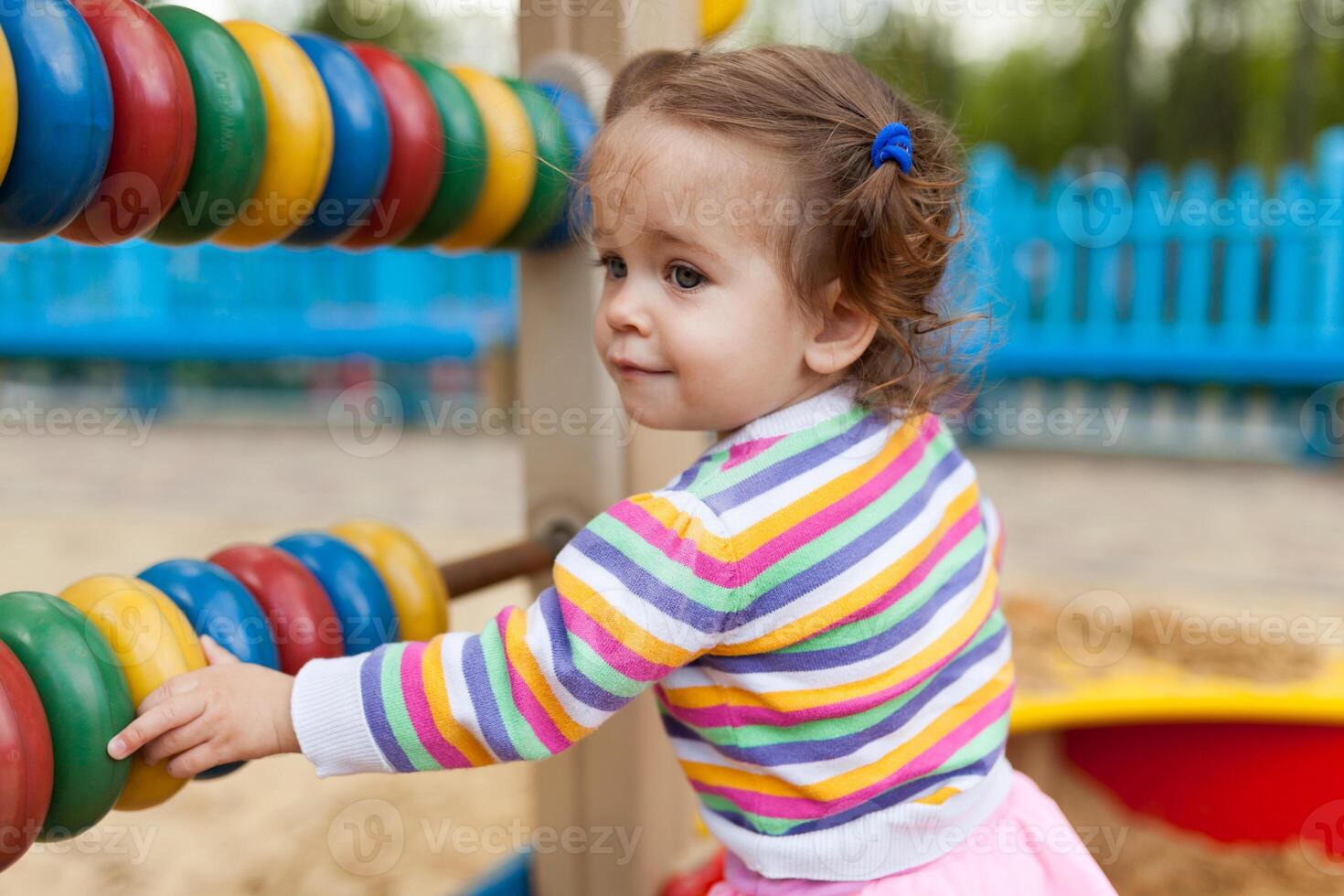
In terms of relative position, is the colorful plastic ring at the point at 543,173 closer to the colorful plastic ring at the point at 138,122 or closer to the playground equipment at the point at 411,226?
the playground equipment at the point at 411,226

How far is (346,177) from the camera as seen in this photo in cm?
108

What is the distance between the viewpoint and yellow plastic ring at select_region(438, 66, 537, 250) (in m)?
1.20

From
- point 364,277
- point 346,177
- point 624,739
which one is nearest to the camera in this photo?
point 346,177

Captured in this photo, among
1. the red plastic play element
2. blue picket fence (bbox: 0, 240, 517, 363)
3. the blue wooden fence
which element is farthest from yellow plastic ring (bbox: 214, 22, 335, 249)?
blue picket fence (bbox: 0, 240, 517, 363)

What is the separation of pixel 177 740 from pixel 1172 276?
17.5ft

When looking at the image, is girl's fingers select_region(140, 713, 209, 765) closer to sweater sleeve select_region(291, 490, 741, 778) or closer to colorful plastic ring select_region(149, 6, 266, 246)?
sweater sleeve select_region(291, 490, 741, 778)

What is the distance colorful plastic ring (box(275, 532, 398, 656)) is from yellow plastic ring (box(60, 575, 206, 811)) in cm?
17

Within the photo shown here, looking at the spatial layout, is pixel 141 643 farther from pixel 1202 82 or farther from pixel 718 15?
pixel 1202 82

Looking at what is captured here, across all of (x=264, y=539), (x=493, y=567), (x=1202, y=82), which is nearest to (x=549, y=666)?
(x=493, y=567)

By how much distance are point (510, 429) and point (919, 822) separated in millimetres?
6251

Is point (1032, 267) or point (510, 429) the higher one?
point (1032, 267)

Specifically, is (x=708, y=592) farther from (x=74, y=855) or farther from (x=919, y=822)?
(x=74, y=855)

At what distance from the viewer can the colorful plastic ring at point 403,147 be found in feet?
3.68

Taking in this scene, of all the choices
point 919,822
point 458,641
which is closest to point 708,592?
point 458,641
